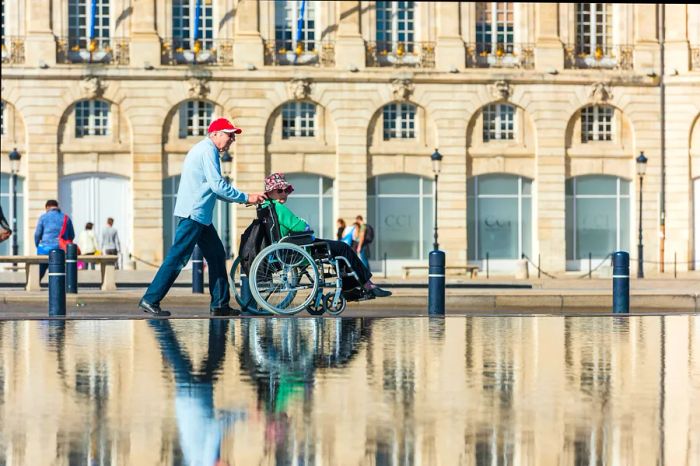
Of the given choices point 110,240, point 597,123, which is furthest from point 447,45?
point 110,240

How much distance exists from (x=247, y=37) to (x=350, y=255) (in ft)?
105

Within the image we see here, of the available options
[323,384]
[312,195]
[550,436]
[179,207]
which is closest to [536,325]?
[179,207]

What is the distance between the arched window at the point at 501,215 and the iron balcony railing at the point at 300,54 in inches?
206

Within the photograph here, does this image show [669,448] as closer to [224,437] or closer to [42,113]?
[224,437]

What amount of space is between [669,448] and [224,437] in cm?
185

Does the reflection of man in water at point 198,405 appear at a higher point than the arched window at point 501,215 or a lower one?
lower

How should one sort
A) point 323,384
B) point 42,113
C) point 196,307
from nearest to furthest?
point 323,384, point 196,307, point 42,113

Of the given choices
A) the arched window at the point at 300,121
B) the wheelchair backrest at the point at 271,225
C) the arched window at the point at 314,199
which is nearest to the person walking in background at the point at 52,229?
the wheelchair backrest at the point at 271,225

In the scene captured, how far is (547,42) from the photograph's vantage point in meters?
49.1

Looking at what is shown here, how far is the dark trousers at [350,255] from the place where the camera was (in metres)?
16.2

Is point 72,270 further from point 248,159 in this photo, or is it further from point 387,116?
point 387,116

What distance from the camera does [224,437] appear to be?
24.8 ft

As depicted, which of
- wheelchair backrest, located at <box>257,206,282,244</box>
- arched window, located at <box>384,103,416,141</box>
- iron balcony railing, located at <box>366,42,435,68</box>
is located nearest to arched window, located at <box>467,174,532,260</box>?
arched window, located at <box>384,103,416,141</box>

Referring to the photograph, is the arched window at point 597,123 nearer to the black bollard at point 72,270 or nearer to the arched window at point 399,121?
the arched window at point 399,121
